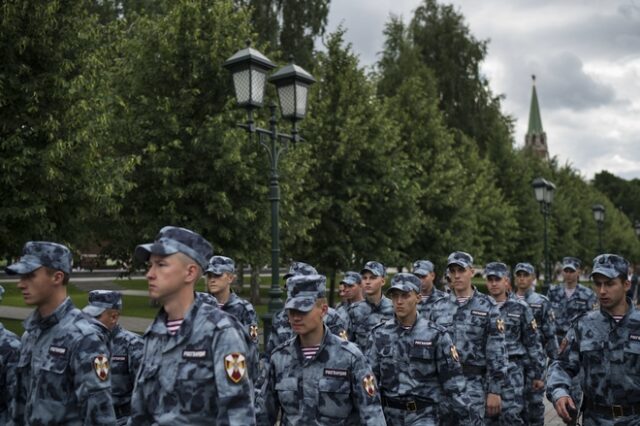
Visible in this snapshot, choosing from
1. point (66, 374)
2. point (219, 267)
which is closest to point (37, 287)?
point (66, 374)

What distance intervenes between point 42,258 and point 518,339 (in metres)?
6.72

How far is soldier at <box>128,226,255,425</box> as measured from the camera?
3.85 metres

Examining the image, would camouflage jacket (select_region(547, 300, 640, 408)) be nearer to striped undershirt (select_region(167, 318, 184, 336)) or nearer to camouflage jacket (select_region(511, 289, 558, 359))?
striped undershirt (select_region(167, 318, 184, 336))

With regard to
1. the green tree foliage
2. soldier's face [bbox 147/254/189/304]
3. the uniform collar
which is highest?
the green tree foliage

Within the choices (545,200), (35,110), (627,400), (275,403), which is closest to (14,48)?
(35,110)

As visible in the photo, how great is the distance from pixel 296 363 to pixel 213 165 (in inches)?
536

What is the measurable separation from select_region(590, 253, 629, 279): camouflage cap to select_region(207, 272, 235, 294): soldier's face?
4724 millimetres

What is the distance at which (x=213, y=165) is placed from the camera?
18.3 meters

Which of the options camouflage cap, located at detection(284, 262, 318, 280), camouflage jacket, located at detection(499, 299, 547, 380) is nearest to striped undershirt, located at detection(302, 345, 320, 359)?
camouflage cap, located at detection(284, 262, 318, 280)

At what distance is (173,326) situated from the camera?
4.05 m

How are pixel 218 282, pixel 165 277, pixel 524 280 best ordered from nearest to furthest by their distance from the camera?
pixel 165 277 < pixel 218 282 < pixel 524 280

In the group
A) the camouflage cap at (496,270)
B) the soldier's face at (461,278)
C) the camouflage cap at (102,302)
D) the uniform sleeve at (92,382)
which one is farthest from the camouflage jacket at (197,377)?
the camouflage cap at (496,270)

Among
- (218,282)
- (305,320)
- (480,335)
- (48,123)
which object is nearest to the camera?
(305,320)

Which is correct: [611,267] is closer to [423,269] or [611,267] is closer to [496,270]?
[496,270]
